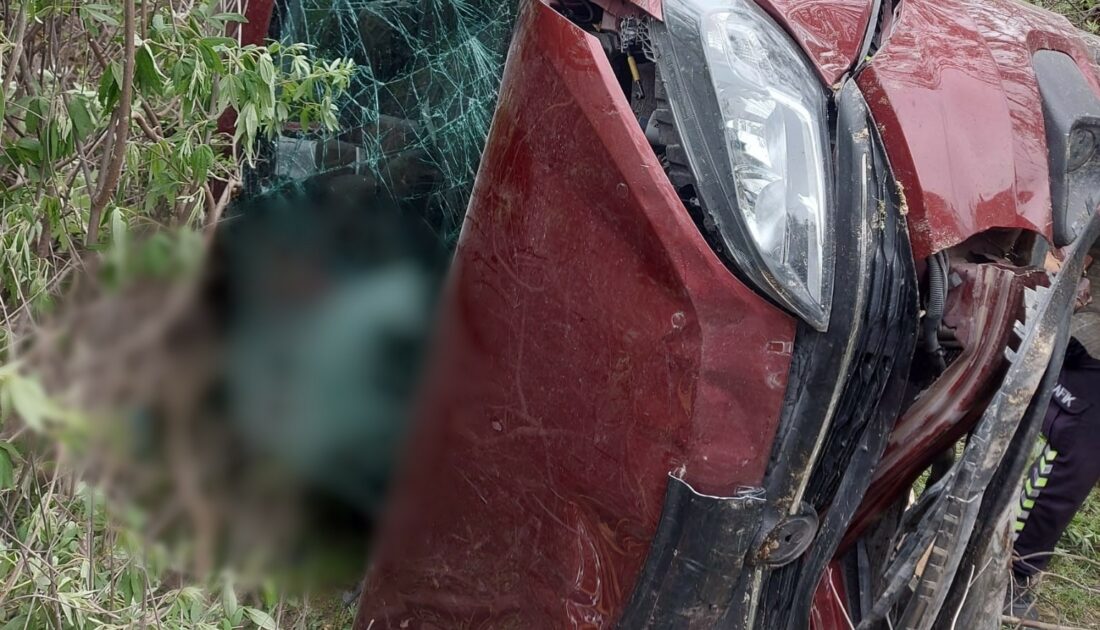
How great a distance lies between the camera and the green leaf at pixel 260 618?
1679 mm

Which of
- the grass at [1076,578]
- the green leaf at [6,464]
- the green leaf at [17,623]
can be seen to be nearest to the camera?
the green leaf at [6,464]

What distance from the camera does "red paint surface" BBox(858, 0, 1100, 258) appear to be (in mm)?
1856

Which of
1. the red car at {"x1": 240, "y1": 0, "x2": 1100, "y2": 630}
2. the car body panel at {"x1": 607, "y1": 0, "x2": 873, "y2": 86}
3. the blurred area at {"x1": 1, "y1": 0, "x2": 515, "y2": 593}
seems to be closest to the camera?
the blurred area at {"x1": 1, "y1": 0, "x2": 515, "y2": 593}

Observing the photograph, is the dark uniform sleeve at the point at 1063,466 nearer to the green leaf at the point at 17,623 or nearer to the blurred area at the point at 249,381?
the green leaf at the point at 17,623

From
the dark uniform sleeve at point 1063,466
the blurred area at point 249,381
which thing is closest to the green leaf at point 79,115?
the blurred area at point 249,381

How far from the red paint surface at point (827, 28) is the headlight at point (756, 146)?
0.21 feet

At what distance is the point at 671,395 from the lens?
5.64ft

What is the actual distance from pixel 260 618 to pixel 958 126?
158cm

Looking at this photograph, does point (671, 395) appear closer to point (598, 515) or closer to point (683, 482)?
point (683, 482)

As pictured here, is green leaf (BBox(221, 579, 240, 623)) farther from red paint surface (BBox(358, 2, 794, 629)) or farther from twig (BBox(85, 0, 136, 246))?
twig (BBox(85, 0, 136, 246))

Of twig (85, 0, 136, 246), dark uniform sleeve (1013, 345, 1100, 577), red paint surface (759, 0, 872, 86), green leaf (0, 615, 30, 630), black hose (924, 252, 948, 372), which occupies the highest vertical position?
red paint surface (759, 0, 872, 86)

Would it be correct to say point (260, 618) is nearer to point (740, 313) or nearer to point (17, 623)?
point (17, 623)

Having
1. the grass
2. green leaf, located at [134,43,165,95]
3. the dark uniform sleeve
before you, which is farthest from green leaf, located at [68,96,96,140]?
the grass

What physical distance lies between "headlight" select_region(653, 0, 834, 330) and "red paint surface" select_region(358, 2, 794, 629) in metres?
0.07
